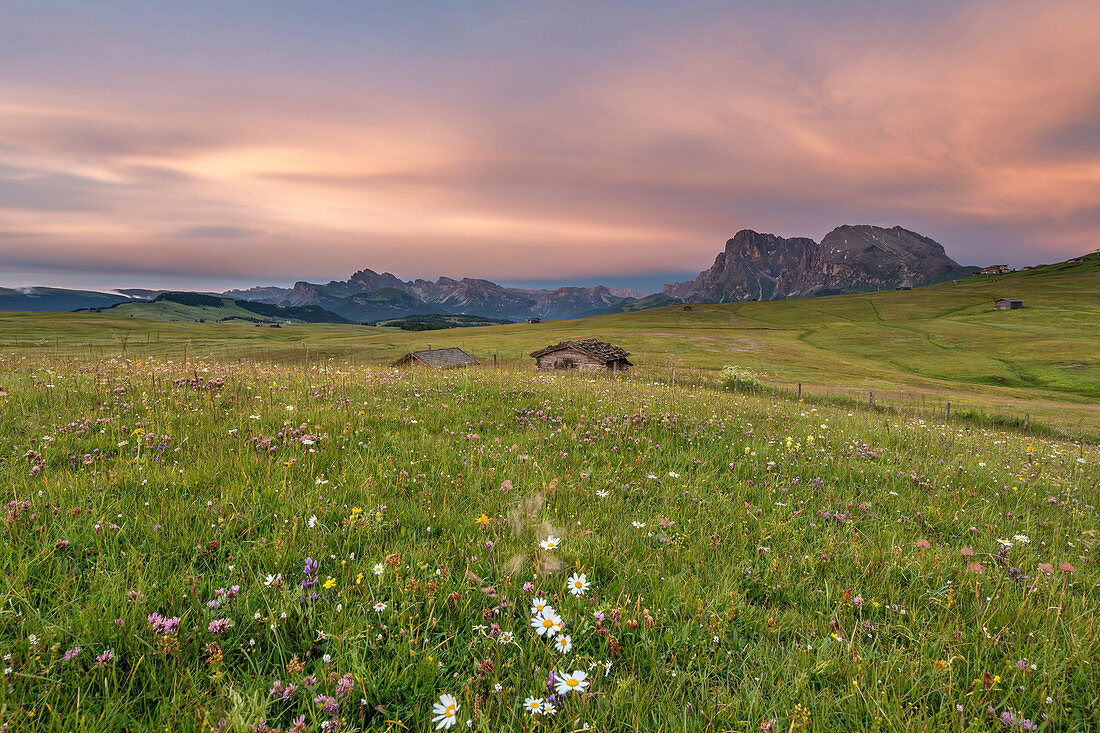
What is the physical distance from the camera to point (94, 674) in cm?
205

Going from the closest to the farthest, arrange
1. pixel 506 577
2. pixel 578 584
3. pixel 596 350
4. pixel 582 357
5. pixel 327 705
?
1. pixel 327 705
2. pixel 578 584
3. pixel 506 577
4. pixel 582 357
5. pixel 596 350

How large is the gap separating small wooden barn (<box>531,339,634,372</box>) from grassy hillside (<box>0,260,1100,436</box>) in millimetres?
4100

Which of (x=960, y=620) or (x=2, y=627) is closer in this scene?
(x=2, y=627)

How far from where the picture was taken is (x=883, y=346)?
325 ft

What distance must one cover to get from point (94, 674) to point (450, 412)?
550cm

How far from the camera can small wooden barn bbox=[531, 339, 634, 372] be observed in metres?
58.5

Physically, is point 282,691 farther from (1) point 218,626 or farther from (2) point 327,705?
(1) point 218,626

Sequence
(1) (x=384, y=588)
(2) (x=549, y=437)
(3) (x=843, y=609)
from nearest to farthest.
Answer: (1) (x=384, y=588) → (3) (x=843, y=609) → (2) (x=549, y=437)

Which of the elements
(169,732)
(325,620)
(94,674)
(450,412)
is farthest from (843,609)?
(450,412)

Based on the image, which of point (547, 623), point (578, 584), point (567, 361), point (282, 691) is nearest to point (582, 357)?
point (567, 361)

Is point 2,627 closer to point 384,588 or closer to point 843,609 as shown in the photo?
point 384,588

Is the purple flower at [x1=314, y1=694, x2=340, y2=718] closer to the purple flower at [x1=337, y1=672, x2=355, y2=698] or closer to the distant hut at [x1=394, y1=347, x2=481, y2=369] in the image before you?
the purple flower at [x1=337, y1=672, x2=355, y2=698]

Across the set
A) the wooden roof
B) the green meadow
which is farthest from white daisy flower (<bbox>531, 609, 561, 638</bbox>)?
the wooden roof

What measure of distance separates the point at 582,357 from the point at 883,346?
267 feet
